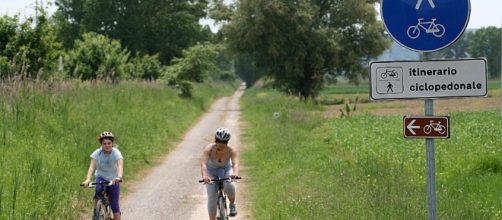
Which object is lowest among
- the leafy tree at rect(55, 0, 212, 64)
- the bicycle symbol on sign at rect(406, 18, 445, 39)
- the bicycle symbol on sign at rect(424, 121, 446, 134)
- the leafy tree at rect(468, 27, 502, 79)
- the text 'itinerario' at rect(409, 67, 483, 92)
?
the bicycle symbol on sign at rect(424, 121, 446, 134)

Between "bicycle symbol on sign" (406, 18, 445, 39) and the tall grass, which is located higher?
"bicycle symbol on sign" (406, 18, 445, 39)

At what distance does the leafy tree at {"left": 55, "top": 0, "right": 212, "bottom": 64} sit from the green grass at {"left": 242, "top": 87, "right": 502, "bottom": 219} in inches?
1714

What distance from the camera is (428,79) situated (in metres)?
5.18

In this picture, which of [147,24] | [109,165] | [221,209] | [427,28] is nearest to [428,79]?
[427,28]

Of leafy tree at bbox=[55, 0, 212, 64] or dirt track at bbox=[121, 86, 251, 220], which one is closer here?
dirt track at bbox=[121, 86, 251, 220]

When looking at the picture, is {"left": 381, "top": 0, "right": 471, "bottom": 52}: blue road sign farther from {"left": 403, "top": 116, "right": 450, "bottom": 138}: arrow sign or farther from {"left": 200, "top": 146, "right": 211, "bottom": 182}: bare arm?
{"left": 200, "top": 146, "right": 211, "bottom": 182}: bare arm

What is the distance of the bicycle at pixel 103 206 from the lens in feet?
26.5

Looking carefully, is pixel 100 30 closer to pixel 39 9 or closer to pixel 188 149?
pixel 39 9

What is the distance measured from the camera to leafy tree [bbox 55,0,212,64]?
62188 mm

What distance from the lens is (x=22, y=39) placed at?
71.9 feet

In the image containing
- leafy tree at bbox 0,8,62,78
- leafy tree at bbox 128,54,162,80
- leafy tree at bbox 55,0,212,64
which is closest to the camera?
leafy tree at bbox 0,8,62,78

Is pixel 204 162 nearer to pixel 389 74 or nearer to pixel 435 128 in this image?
pixel 389 74

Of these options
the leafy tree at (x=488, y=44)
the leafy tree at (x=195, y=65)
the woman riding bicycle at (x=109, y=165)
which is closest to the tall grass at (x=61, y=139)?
the woman riding bicycle at (x=109, y=165)

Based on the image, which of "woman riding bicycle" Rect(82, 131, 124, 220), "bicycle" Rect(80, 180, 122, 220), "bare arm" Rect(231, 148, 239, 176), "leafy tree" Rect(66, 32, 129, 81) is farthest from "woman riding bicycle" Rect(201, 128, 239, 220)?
"leafy tree" Rect(66, 32, 129, 81)
